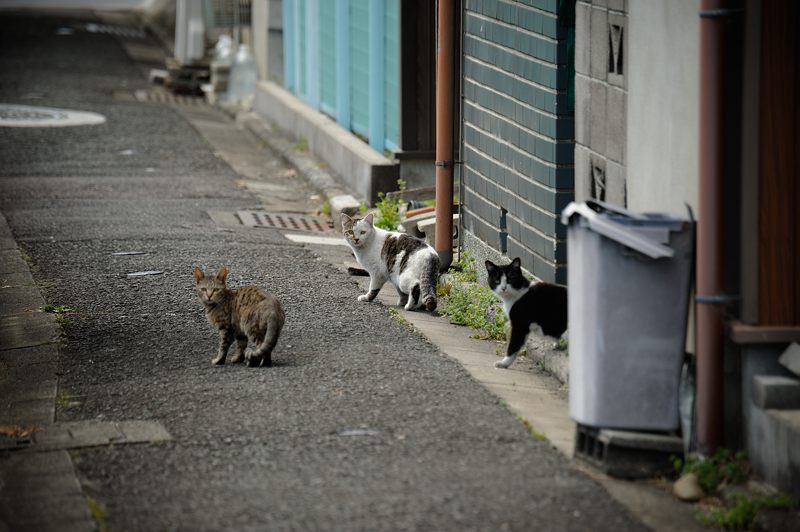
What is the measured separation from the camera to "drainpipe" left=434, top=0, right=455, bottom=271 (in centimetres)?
1080

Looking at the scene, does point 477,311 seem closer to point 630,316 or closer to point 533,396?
point 533,396

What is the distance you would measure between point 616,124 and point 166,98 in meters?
18.1

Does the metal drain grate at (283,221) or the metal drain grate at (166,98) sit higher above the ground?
the metal drain grate at (166,98)

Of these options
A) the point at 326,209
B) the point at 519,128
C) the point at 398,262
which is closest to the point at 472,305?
the point at 398,262

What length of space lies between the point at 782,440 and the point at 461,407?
6.31 feet

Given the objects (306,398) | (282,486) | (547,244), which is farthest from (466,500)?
(547,244)

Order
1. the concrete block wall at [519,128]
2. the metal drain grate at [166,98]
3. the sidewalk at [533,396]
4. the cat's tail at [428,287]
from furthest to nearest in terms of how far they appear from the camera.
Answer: the metal drain grate at [166,98] → the cat's tail at [428,287] → the concrete block wall at [519,128] → the sidewalk at [533,396]

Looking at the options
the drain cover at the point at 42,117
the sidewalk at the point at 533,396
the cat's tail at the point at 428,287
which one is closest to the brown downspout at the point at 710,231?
the sidewalk at the point at 533,396

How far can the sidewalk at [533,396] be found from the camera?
5.87 meters

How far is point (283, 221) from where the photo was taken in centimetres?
1427

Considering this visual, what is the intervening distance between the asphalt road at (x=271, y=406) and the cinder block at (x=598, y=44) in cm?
196

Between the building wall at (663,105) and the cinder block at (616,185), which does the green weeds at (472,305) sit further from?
the building wall at (663,105)

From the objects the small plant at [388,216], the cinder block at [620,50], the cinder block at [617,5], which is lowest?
the small plant at [388,216]

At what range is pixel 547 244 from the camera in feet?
29.5
